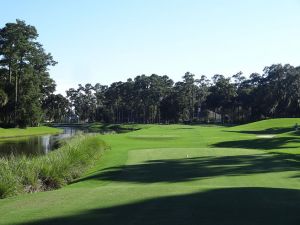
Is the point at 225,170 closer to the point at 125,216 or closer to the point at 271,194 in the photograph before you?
the point at 271,194

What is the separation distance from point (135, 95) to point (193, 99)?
73.0ft

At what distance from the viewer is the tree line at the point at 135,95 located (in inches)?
3408

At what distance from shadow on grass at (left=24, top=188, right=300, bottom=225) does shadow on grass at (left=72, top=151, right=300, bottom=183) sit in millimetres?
5169

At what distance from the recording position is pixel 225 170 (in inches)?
715

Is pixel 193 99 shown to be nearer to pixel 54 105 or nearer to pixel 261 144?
pixel 54 105

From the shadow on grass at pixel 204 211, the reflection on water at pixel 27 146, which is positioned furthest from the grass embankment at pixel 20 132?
the shadow on grass at pixel 204 211

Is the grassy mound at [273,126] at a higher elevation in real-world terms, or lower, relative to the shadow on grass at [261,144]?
higher

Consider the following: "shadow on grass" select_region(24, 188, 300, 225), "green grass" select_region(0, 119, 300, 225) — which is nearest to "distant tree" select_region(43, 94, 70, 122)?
"green grass" select_region(0, 119, 300, 225)

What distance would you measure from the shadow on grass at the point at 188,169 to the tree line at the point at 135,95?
203ft

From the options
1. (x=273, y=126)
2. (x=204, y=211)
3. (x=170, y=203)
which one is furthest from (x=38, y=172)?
(x=273, y=126)

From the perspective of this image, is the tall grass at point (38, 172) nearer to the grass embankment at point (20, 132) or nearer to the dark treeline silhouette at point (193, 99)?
the grass embankment at point (20, 132)

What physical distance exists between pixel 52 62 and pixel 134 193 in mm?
100071

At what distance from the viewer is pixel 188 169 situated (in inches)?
731

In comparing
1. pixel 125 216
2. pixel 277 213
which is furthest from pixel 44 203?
pixel 277 213
